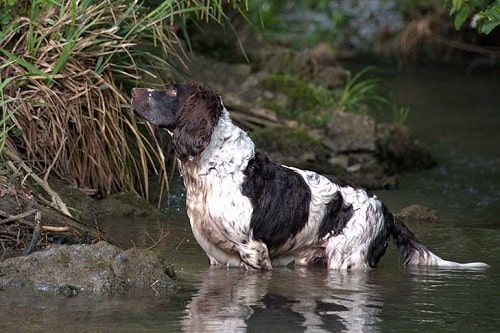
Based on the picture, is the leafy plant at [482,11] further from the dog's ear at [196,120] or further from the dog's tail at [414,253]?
the dog's ear at [196,120]

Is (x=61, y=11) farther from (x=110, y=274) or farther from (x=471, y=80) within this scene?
(x=471, y=80)

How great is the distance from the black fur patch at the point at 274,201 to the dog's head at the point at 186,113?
35cm

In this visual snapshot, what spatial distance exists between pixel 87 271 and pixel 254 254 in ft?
3.76

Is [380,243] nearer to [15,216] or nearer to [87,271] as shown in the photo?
[87,271]

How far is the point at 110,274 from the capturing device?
5949 mm

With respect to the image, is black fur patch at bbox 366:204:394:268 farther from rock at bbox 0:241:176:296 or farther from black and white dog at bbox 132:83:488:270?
rock at bbox 0:241:176:296

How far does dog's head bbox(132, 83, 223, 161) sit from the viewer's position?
22.0ft

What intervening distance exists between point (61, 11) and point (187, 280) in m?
2.38

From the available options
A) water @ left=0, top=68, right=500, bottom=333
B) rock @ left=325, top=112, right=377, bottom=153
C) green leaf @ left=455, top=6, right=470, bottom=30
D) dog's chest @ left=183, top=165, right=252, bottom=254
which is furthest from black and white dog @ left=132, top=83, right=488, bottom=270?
rock @ left=325, top=112, right=377, bottom=153

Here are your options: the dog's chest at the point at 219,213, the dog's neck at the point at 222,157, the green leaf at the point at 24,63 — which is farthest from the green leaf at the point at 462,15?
the green leaf at the point at 24,63

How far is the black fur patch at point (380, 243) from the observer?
23.1ft

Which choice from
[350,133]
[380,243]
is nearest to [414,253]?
[380,243]

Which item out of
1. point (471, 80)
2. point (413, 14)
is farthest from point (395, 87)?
point (413, 14)

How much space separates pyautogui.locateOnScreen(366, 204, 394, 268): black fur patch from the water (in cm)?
7
